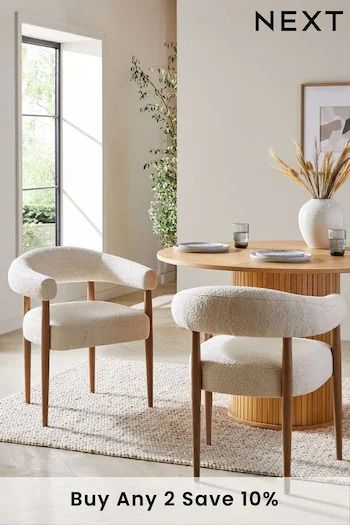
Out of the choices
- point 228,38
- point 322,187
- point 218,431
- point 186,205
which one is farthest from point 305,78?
point 218,431

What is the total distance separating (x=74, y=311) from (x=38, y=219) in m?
3.16

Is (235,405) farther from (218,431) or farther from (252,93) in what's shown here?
(252,93)

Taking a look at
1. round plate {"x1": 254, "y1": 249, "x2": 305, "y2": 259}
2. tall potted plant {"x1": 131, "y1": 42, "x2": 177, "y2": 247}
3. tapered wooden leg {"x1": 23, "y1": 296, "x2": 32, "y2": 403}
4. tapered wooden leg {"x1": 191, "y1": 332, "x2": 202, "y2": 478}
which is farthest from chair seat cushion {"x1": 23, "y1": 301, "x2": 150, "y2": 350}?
tall potted plant {"x1": 131, "y1": 42, "x2": 177, "y2": 247}

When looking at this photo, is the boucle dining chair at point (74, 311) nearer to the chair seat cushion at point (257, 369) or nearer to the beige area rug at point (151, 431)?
the beige area rug at point (151, 431)

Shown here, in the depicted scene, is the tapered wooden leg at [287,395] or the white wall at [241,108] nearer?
the tapered wooden leg at [287,395]

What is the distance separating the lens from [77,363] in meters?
5.75

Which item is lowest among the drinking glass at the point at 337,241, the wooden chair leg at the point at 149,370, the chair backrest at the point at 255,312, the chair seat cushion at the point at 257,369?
the wooden chair leg at the point at 149,370

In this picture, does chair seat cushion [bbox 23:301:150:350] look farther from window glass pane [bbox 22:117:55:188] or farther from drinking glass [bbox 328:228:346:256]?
window glass pane [bbox 22:117:55:188]

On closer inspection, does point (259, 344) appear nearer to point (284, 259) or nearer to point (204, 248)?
point (284, 259)

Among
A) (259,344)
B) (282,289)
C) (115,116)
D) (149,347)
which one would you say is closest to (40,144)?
(115,116)

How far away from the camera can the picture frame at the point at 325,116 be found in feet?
20.5

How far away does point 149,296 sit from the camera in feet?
15.4

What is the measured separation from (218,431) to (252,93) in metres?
2.91

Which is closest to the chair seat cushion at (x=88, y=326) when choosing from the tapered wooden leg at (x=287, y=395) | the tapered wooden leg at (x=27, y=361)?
the tapered wooden leg at (x=27, y=361)
